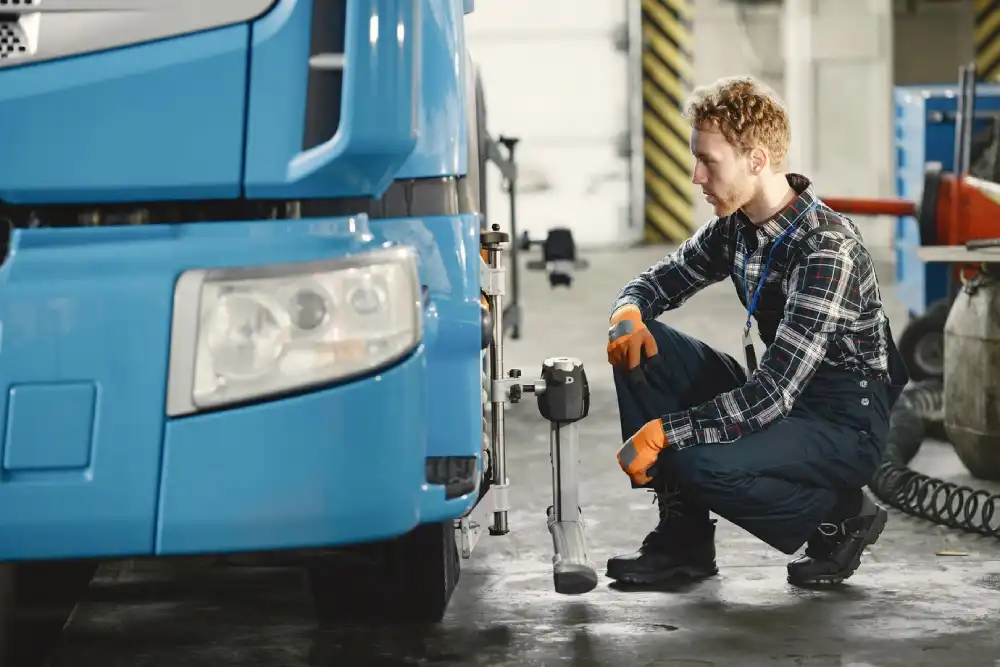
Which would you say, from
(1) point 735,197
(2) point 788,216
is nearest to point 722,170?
(1) point 735,197

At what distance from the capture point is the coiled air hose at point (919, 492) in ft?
13.6

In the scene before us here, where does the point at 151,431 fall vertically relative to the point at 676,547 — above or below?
above

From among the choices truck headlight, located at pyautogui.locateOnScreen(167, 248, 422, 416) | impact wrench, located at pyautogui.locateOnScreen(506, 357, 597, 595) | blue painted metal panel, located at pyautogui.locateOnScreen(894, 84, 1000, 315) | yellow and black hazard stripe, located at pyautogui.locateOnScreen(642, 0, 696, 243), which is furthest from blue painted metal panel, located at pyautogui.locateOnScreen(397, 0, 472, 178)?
yellow and black hazard stripe, located at pyautogui.locateOnScreen(642, 0, 696, 243)

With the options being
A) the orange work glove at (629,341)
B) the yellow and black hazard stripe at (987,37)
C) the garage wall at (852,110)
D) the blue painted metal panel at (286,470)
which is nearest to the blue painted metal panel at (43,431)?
the blue painted metal panel at (286,470)

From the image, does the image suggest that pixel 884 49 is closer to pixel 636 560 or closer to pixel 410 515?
→ pixel 636 560

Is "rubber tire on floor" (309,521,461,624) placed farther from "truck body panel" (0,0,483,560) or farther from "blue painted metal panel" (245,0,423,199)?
"blue painted metal panel" (245,0,423,199)

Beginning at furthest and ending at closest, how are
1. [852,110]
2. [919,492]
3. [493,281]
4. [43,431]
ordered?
[852,110], [919,492], [493,281], [43,431]

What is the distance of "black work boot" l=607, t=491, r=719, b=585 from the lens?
12.0 ft

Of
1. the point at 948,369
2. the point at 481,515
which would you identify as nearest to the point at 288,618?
the point at 481,515

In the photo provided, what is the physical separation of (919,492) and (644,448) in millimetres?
1332

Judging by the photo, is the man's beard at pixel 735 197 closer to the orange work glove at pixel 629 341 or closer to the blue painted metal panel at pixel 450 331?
the orange work glove at pixel 629 341

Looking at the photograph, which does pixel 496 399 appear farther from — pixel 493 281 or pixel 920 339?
pixel 920 339

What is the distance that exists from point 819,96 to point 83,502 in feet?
38.3

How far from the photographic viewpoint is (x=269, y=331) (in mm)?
2100
